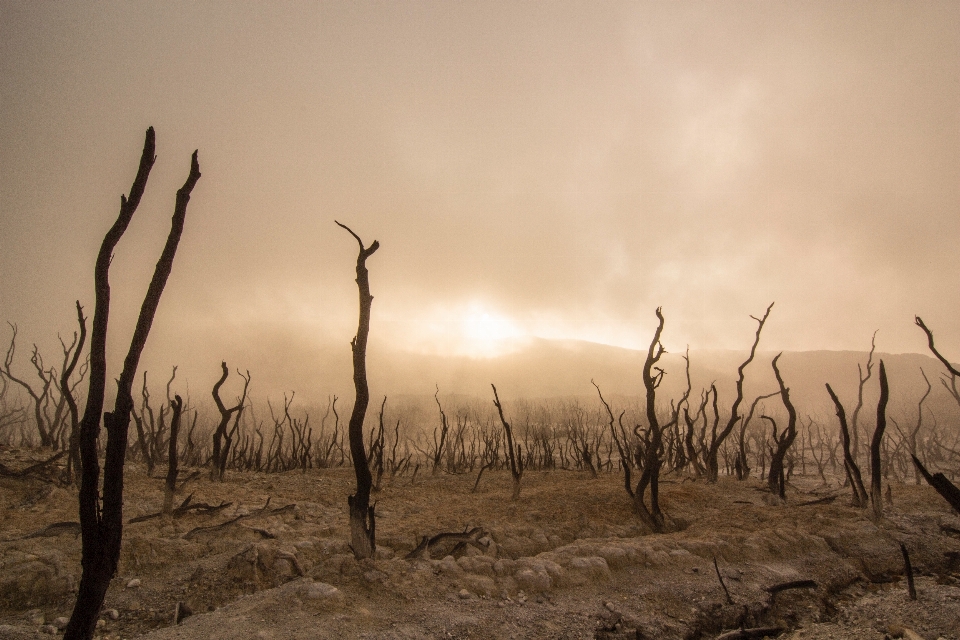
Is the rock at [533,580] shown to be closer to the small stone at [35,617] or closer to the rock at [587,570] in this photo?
the rock at [587,570]

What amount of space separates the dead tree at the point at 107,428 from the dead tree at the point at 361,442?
236 cm

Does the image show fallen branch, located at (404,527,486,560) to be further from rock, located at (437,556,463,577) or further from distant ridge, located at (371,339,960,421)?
distant ridge, located at (371,339,960,421)

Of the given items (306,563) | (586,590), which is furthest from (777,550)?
(306,563)

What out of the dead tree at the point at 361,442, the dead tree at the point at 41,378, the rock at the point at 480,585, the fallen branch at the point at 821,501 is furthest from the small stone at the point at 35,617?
the fallen branch at the point at 821,501

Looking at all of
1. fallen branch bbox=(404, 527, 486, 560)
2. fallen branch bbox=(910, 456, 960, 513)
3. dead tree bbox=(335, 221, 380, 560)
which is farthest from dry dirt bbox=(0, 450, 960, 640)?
fallen branch bbox=(910, 456, 960, 513)

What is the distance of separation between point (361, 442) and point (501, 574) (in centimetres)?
253

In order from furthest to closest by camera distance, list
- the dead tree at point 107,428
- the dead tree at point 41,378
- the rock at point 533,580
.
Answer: the dead tree at point 41,378 → the rock at point 533,580 → the dead tree at point 107,428

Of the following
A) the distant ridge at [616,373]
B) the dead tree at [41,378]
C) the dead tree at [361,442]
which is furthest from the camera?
the distant ridge at [616,373]

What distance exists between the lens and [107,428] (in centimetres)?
343

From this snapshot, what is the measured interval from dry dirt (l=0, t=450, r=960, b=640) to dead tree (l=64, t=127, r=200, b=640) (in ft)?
4.54

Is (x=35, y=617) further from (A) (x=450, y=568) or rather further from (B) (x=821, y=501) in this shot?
(B) (x=821, y=501)

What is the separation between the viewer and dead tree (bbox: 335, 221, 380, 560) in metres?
5.53

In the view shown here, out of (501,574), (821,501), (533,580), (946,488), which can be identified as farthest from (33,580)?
(821,501)

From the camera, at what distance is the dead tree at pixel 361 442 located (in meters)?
5.53
